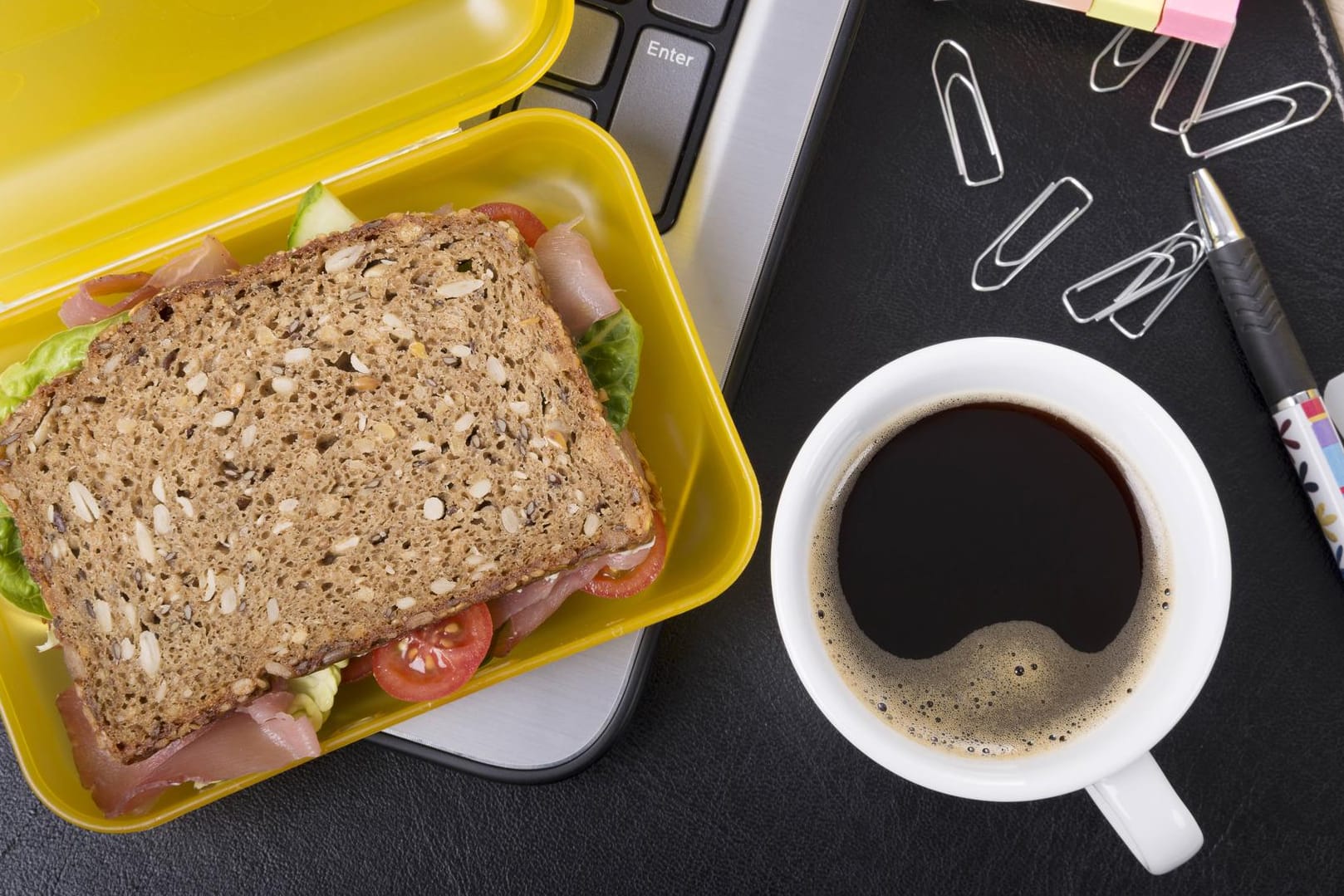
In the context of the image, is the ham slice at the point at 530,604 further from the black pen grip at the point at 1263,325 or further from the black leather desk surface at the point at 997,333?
the black pen grip at the point at 1263,325

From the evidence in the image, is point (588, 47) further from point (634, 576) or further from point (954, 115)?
point (634, 576)

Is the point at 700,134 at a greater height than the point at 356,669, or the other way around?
the point at 700,134

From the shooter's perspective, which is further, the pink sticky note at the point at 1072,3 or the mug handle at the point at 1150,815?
A: the pink sticky note at the point at 1072,3

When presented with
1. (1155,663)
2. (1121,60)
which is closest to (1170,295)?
(1121,60)

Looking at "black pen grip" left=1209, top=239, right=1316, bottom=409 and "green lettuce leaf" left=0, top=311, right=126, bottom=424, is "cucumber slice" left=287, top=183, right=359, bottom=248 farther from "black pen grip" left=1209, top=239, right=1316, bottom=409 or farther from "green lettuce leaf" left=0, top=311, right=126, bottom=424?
"black pen grip" left=1209, top=239, right=1316, bottom=409

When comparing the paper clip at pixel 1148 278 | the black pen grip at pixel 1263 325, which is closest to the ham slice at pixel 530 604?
the paper clip at pixel 1148 278

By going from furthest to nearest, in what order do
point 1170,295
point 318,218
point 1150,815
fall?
1. point 1170,295
2. point 318,218
3. point 1150,815

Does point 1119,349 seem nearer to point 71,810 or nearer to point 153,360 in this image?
point 153,360

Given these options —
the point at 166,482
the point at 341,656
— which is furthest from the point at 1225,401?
the point at 166,482
